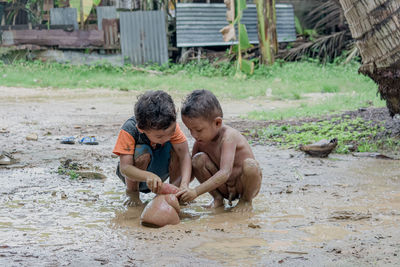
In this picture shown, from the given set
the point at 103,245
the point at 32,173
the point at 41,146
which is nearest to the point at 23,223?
the point at 103,245

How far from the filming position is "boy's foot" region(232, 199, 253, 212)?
3439mm

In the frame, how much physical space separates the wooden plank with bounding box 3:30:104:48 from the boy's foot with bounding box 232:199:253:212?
12.5 m

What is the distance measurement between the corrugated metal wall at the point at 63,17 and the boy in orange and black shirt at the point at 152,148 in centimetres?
1240

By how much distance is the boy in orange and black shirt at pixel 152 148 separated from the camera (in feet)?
10.5

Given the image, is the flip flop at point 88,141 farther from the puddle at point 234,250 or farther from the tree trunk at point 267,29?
the tree trunk at point 267,29

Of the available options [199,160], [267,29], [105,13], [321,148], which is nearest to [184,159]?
[199,160]

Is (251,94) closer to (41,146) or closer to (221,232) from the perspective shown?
(41,146)

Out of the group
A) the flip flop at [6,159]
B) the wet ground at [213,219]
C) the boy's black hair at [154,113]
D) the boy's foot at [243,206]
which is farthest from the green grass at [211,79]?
the boy's black hair at [154,113]

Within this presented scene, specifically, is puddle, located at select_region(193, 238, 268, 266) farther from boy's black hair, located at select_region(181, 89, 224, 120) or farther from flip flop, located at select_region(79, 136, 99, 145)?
flip flop, located at select_region(79, 136, 99, 145)

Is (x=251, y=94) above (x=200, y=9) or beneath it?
beneath

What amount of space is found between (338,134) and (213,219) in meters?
3.18

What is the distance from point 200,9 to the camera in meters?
15.7

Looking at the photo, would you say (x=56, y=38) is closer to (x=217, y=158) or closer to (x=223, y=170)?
(x=217, y=158)

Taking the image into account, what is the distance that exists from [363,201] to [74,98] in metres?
7.75
